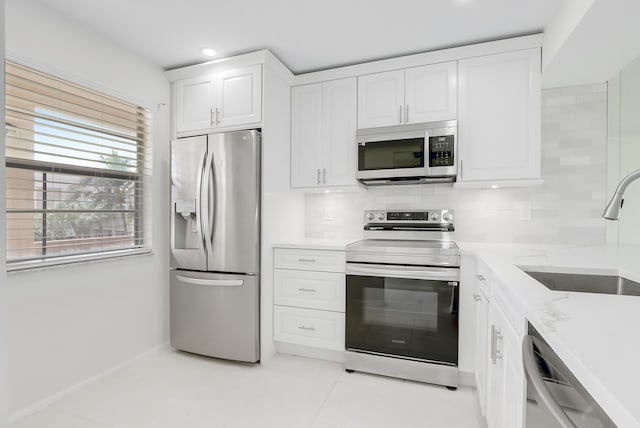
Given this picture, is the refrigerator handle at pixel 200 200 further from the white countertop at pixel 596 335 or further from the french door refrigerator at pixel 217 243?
the white countertop at pixel 596 335

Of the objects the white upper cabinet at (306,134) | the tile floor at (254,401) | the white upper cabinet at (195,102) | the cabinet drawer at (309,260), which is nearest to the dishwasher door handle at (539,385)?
the tile floor at (254,401)

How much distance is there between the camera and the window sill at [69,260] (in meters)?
1.79

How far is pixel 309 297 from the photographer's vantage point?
2510mm

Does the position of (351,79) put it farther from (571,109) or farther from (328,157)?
(571,109)

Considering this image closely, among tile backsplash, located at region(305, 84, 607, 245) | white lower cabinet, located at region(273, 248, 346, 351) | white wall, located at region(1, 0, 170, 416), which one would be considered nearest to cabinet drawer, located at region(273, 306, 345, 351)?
white lower cabinet, located at region(273, 248, 346, 351)

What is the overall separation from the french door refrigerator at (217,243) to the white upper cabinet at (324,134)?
1.68 ft

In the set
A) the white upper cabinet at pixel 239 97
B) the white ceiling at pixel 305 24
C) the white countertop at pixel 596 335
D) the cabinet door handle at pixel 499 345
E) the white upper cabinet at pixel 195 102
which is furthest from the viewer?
the white upper cabinet at pixel 195 102

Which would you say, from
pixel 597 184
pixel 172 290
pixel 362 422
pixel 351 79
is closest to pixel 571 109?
pixel 597 184

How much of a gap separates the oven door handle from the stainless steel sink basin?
727 millimetres

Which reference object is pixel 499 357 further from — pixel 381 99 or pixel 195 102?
pixel 195 102

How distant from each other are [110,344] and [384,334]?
1989 millimetres

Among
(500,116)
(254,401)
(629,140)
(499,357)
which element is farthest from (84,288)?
(629,140)

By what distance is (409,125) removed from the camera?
2443mm

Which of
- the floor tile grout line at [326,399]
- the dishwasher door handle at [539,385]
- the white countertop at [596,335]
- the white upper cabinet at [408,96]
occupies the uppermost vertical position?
the white upper cabinet at [408,96]
